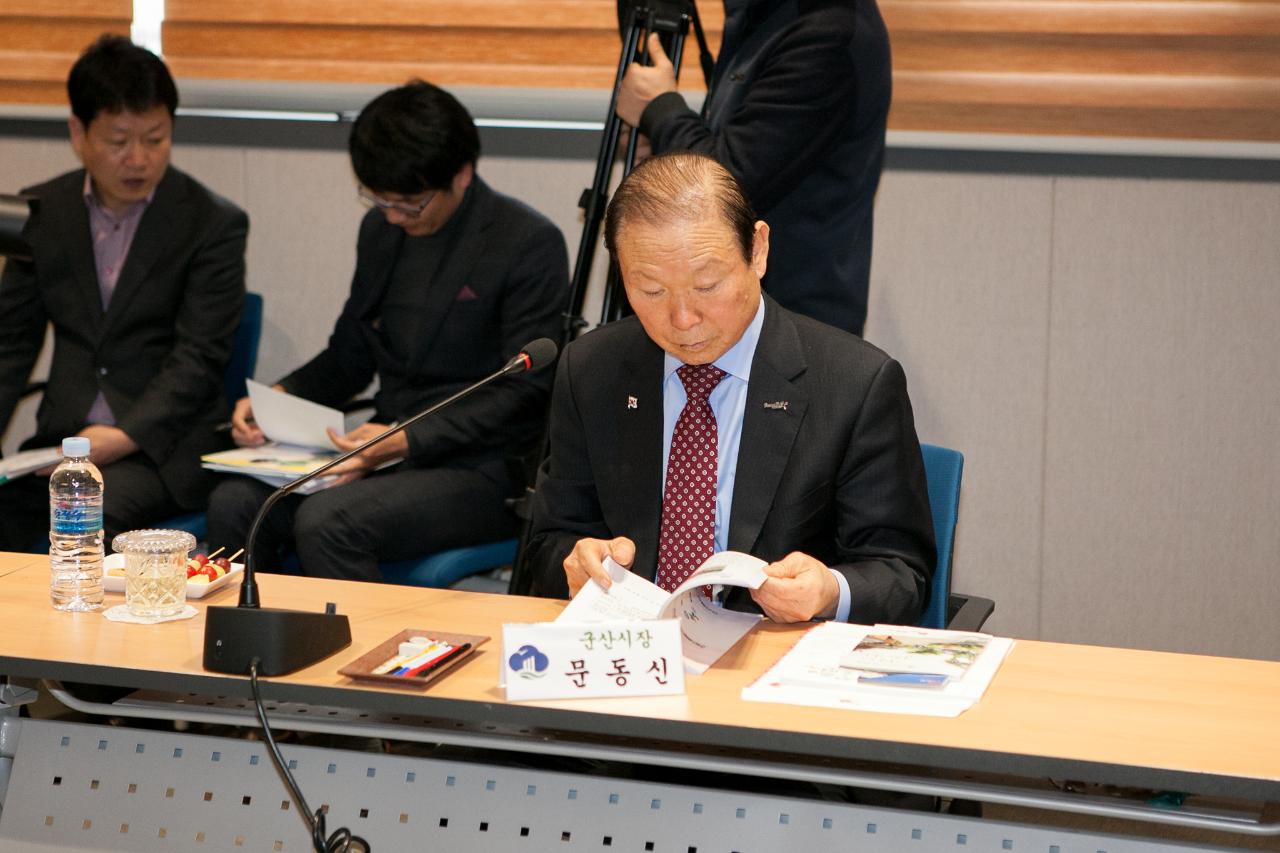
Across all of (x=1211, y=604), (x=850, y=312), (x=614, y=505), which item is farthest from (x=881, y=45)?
(x=1211, y=604)

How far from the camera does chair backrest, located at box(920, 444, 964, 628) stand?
2275 millimetres

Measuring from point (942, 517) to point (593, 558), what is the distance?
2.17 ft

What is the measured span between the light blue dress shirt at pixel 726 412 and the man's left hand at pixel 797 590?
0.68 feet

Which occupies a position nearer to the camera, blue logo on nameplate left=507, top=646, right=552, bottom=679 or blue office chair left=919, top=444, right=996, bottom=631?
blue logo on nameplate left=507, top=646, right=552, bottom=679

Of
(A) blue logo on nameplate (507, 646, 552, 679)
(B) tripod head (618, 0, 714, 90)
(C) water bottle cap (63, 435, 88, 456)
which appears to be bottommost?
(A) blue logo on nameplate (507, 646, 552, 679)

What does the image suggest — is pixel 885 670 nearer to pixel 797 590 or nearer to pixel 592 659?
pixel 797 590

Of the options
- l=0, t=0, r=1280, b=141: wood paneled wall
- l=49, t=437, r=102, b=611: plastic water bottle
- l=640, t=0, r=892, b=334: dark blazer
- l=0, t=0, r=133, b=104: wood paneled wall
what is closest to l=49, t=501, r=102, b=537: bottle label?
l=49, t=437, r=102, b=611: plastic water bottle

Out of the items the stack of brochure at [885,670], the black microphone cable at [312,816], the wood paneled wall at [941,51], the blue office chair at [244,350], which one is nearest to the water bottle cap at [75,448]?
the black microphone cable at [312,816]

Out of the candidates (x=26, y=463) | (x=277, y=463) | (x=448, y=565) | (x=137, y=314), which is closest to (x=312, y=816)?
(x=448, y=565)

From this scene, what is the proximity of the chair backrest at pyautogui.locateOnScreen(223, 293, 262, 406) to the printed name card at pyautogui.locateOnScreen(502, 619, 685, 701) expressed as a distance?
2218mm

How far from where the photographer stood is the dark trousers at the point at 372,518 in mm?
3035

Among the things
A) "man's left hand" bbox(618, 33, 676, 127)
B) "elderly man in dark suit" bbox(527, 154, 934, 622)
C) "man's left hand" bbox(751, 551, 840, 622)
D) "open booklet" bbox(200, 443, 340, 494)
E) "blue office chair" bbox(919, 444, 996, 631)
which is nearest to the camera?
"man's left hand" bbox(751, 551, 840, 622)

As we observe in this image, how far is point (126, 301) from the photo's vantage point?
3.57 meters

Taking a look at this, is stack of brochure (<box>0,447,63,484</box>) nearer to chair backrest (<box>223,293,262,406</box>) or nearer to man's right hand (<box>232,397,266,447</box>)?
man's right hand (<box>232,397,266,447</box>)
